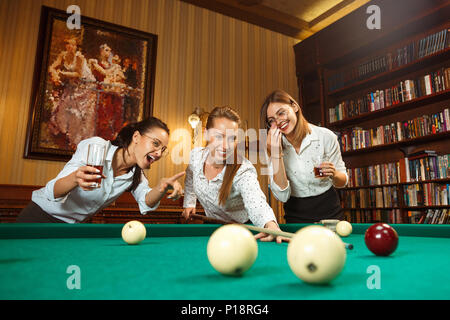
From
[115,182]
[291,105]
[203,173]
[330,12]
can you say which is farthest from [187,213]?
[330,12]

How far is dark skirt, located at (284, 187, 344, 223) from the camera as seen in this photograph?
235 cm

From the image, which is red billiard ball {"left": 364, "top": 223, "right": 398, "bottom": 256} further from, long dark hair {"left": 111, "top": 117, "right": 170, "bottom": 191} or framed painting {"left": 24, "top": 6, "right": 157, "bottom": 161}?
framed painting {"left": 24, "top": 6, "right": 157, "bottom": 161}

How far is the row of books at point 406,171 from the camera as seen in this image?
3590mm

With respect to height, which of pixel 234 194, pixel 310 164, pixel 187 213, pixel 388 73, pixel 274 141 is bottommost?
pixel 187 213

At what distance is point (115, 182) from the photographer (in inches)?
86.0

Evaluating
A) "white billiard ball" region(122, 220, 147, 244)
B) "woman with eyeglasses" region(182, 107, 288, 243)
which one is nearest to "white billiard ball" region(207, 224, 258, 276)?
"white billiard ball" region(122, 220, 147, 244)

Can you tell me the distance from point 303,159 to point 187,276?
1.87 meters

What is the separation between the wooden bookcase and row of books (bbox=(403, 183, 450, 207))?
39 millimetres

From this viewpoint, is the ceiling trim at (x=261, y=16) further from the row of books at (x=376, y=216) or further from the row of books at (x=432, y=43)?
the row of books at (x=376, y=216)

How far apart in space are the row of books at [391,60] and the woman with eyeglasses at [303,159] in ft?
7.82

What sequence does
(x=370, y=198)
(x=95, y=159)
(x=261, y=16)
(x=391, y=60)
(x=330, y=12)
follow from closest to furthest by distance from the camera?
(x=95, y=159) < (x=391, y=60) < (x=370, y=198) < (x=330, y=12) < (x=261, y=16)

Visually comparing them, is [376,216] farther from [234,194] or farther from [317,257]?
[317,257]

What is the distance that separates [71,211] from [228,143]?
113cm
